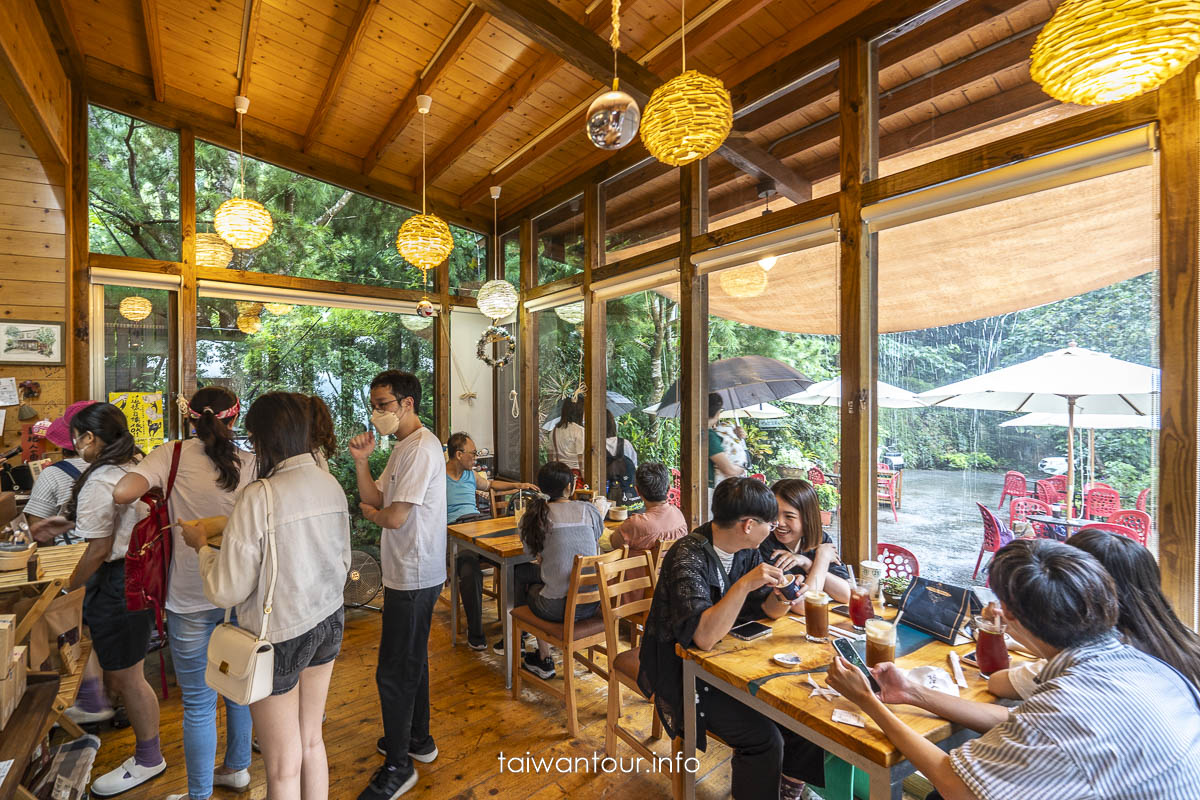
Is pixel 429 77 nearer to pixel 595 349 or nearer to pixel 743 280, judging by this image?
pixel 595 349

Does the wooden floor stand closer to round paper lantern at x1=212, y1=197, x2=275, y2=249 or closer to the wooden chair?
the wooden chair

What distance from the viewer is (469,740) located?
258 cm

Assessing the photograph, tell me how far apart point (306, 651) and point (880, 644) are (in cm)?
173

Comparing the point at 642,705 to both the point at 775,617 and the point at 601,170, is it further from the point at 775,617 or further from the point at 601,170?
the point at 601,170

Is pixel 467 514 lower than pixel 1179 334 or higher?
lower

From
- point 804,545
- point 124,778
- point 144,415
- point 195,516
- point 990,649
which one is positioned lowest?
point 124,778

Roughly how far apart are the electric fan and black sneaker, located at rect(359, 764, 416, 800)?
79.2 inches

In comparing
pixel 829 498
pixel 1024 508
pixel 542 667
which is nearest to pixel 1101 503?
pixel 1024 508

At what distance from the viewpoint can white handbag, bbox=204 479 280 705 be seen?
1518 millimetres

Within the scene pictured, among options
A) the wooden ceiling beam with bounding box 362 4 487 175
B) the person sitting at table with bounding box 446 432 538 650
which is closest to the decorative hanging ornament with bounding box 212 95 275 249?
the wooden ceiling beam with bounding box 362 4 487 175

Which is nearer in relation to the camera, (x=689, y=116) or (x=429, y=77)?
(x=689, y=116)

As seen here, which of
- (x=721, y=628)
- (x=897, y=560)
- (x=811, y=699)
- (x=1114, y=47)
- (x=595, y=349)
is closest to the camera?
(x=1114, y=47)

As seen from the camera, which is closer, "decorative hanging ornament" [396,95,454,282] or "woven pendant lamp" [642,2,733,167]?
"woven pendant lamp" [642,2,733,167]

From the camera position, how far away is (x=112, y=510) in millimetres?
2168
